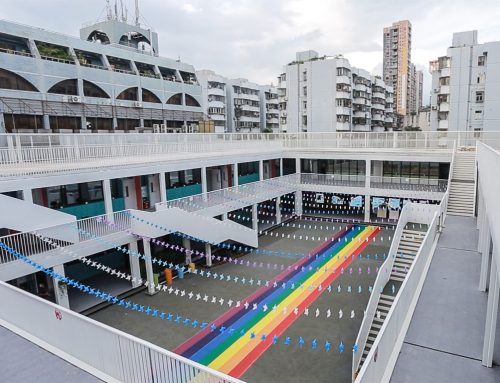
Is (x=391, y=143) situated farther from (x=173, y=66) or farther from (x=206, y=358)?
(x=173, y=66)

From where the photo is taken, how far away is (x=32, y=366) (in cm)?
524

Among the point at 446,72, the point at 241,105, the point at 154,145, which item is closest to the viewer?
the point at 154,145

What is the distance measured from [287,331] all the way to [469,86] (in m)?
38.3

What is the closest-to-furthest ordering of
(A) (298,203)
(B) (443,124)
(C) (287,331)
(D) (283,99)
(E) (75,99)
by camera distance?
(C) (287,331), (A) (298,203), (E) (75,99), (B) (443,124), (D) (283,99)

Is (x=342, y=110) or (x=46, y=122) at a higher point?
(x=342, y=110)

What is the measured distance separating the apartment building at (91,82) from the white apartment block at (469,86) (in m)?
29.2

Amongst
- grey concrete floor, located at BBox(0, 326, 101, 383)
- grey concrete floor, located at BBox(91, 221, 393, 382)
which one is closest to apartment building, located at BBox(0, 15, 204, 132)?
grey concrete floor, located at BBox(91, 221, 393, 382)

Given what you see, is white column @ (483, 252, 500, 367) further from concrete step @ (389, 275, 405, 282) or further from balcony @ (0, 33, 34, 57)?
balcony @ (0, 33, 34, 57)

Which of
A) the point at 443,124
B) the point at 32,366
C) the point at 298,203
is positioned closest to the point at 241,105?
the point at 443,124

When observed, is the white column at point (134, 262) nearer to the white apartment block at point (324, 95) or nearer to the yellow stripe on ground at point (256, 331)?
the yellow stripe on ground at point (256, 331)

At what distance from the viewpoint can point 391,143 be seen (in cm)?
2523

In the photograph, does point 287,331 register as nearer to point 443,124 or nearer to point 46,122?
point 46,122

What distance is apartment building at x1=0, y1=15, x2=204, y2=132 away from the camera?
87.9ft

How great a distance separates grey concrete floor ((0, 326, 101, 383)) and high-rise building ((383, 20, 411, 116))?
107780 millimetres
